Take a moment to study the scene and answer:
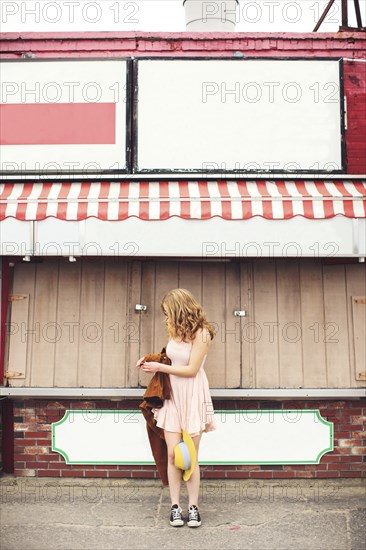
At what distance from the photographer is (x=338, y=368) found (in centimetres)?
507

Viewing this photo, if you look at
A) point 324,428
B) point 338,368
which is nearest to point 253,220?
point 338,368

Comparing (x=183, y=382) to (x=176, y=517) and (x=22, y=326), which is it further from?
(x=22, y=326)

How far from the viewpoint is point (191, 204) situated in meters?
4.63

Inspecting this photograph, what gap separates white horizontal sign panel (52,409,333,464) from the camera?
16.4ft

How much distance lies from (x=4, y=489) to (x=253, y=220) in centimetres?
326

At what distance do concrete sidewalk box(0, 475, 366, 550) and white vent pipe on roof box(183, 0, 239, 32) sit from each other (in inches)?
190

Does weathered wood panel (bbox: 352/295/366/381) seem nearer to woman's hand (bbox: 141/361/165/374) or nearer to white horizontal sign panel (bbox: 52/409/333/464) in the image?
white horizontal sign panel (bbox: 52/409/333/464)

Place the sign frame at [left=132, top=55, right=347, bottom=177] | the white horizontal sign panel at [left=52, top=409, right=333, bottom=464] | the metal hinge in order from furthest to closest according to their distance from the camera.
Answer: the sign frame at [left=132, top=55, right=347, bottom=177]
the metal hinge
the white horizontal sign panel at [left=52, top=409, right=333, bottom=464]

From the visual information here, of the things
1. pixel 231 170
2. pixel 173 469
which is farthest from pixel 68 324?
pixel 231 170

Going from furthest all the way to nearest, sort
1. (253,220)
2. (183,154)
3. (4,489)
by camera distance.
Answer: (183,154), (4,489), (253,220)

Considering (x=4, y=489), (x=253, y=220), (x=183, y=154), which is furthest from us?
(x=183, y=154)

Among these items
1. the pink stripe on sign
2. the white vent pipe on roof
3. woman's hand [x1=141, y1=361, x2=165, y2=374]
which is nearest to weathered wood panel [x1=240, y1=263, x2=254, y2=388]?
woman's hand [x1=141, y1=361, x2=165, y2=374]

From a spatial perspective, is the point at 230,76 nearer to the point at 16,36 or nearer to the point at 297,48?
the point at 297,48

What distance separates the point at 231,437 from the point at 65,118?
346 centimetres
